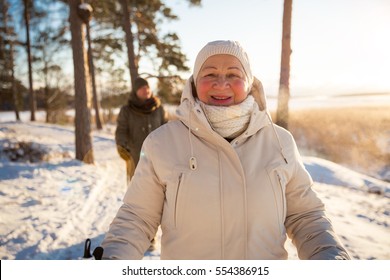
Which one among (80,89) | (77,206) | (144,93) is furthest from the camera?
(80,89)

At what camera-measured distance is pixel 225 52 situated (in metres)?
1.37

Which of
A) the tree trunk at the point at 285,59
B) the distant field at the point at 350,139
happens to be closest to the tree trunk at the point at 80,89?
the tree trunk at the point at 285,59

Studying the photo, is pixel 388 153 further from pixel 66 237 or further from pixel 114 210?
pixel 66 237

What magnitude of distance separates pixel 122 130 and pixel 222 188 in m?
2.73

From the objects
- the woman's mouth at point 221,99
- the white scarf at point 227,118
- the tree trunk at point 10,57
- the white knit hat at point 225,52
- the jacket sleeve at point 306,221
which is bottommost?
the jacket sleeve at point 306,221

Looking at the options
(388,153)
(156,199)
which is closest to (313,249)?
(156,199)

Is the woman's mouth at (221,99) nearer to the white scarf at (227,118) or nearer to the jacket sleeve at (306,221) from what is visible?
the white scarf at (227,118)

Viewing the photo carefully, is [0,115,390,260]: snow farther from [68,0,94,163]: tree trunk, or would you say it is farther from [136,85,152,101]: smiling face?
[136,85,152,101]: smiling face

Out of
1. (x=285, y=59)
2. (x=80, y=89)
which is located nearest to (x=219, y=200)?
(x=285, y=59)

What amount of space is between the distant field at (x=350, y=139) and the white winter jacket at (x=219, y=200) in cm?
913

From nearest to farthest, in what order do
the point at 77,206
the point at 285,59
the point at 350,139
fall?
the point at 77,206 < the point at 285,59 < the point at 350,139

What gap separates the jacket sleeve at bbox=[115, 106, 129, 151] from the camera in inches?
141

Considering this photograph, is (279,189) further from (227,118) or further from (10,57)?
(10,57)

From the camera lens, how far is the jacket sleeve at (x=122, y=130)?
3582mm
